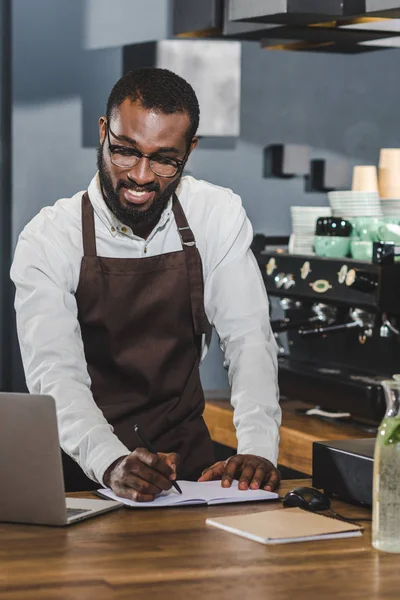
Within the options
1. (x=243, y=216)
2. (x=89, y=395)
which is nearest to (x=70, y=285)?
(x=89, y=395)

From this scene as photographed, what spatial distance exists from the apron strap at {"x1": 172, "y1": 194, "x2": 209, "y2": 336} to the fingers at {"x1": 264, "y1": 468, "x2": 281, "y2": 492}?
559 mm

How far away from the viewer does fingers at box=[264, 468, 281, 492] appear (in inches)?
88.0

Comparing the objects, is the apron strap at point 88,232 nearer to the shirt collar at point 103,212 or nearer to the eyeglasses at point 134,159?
the shirt collar at point 103,212

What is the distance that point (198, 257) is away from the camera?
2.77 meters

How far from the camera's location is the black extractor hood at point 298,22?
3217 mm

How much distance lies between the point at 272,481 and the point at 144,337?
23.5 inches

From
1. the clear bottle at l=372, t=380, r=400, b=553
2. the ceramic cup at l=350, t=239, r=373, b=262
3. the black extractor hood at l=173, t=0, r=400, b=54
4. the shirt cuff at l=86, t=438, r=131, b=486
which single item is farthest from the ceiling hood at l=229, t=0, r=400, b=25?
the clear bottle at l=372, t=380, r=400, b=553

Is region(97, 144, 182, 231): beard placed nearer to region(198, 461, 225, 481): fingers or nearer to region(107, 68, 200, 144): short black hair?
region(107, 68, 200, 144): short black hair

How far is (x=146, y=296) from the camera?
8.91ft

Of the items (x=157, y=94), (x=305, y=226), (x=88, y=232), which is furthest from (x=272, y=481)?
(x=305, y=226)

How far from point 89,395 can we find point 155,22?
8.49 feet

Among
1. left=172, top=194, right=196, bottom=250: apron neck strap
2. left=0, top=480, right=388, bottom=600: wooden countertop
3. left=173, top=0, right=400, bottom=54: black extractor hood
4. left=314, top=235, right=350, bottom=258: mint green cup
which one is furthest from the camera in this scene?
left=314, top=235, right=350, bottom=258: mint green cup

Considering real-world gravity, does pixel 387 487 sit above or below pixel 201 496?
above

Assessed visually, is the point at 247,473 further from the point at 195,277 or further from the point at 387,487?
the point at 195,277
